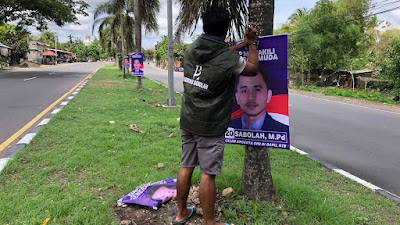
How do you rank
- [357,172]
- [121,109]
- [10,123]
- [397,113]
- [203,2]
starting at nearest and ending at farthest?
[203,2] < [357,172] < [10,123] < [121,109] < [397,113]

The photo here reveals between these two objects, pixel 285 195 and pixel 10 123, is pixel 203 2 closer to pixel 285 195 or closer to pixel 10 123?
pixel 285 195

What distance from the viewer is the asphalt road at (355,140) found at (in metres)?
4.50

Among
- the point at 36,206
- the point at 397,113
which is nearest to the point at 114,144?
the point at 36,206

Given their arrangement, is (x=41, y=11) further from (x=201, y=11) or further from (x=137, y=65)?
(x=201, y=11)

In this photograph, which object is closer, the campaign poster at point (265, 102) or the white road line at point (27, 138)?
the campaign poster at point (265, 102)

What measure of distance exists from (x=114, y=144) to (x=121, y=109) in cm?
339

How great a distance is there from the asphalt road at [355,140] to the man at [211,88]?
2.78 metres

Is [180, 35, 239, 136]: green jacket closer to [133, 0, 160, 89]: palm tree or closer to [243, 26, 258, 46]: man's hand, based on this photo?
[243, 26, 258, 46]: man's hand

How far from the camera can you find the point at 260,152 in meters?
2.87

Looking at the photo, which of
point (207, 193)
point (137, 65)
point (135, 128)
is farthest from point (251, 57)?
point (137, 65)

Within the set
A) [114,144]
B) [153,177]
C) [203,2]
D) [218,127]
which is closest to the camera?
[218,127]

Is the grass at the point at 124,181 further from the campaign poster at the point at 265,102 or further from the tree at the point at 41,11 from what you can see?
the tree at the point at 41,11

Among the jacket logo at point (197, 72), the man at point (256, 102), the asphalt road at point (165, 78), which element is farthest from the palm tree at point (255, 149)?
the asphalt road at point (165, 78)

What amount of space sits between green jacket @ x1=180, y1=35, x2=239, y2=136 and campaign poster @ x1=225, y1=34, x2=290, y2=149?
56 centimetres
